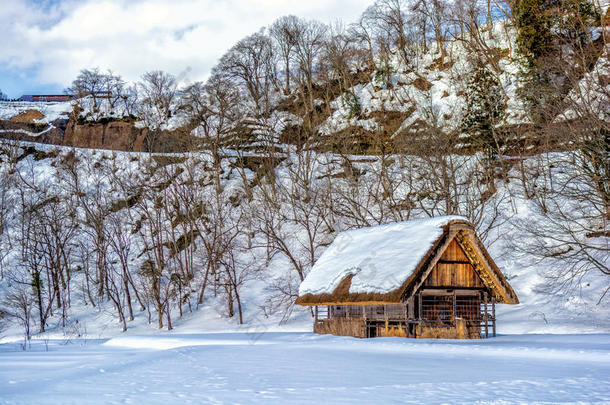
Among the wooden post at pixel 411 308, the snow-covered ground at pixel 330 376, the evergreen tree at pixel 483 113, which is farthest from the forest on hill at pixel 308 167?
the snow-covered ground at pixel 330 376

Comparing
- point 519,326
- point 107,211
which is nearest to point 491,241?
point 519,326

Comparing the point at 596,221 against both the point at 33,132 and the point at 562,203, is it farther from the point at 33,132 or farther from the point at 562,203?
the point at 33,132

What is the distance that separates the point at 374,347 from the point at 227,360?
6457mm

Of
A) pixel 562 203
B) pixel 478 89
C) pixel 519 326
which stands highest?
pixel 478 89

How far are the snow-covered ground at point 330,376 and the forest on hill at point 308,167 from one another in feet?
32.3

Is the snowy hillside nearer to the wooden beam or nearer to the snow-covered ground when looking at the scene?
the wooden beam

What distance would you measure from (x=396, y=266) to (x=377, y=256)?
1960 mm

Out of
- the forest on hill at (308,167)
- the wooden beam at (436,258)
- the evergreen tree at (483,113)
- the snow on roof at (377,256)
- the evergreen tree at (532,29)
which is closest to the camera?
the wooden beam at (436,258)

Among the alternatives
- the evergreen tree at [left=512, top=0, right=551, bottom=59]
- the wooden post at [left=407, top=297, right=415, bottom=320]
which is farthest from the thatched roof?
the evergreen tree at [left=512, top=0, right=551, bottom=59]

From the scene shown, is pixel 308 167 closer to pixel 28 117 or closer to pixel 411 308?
pixel 411 308

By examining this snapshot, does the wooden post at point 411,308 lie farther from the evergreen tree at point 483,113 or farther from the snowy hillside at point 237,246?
the evergreen tree at point 483,113

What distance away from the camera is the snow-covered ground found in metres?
9.88

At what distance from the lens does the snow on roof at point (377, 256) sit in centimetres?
2353

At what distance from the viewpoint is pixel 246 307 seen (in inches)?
1582
